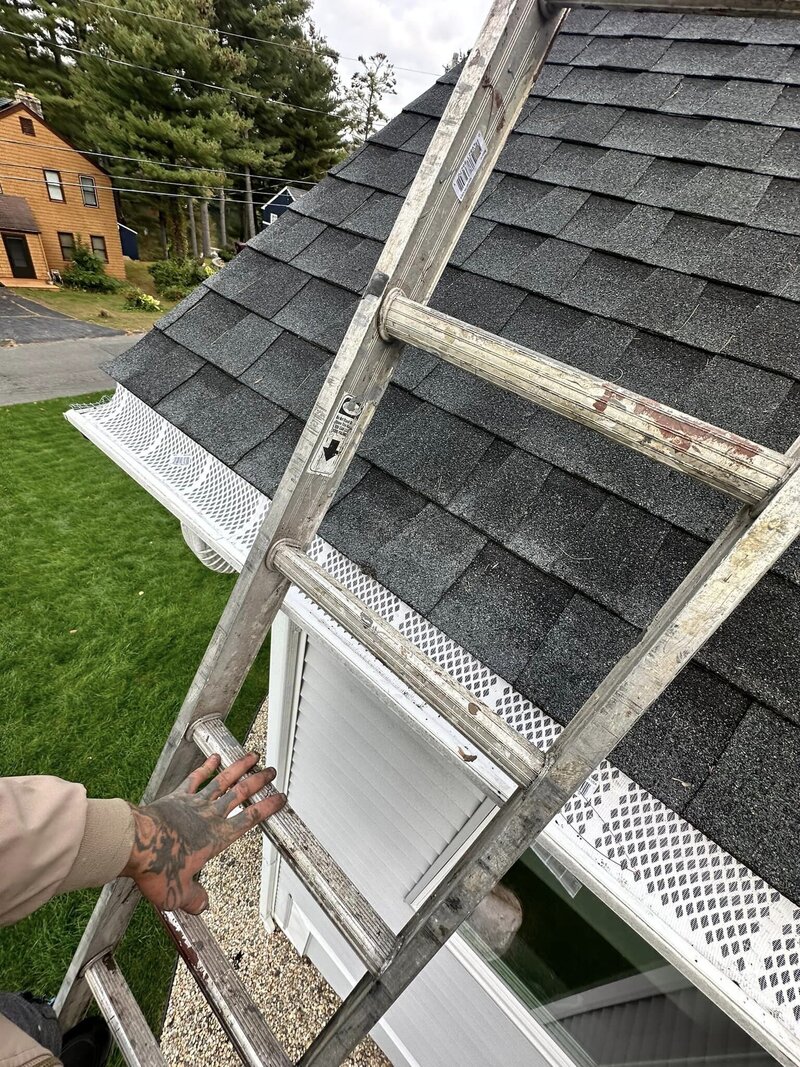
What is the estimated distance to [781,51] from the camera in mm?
1764

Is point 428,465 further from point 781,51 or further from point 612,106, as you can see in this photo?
point 781,51

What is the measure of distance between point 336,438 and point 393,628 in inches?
16.6

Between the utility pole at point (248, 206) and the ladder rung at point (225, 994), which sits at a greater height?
the utility pole at point (248, 206)

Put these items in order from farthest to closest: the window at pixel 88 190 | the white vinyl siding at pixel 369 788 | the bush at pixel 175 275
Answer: the bush at pixel 175 275 → the window at pixel 88 190 → the white vinyl siding at pixel 369 788

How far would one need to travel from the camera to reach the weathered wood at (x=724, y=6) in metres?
0.74

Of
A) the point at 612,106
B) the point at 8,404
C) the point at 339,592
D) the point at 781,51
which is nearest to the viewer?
the point at 339,592

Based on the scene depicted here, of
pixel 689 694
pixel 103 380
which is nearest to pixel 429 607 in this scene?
pixel 689 694

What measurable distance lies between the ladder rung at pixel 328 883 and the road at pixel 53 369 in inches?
425

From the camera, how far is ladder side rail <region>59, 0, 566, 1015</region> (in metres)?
0.91

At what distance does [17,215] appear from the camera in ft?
53.2

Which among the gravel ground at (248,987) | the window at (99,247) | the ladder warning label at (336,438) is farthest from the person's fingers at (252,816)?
the window at (99,247)

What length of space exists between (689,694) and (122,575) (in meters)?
6.29

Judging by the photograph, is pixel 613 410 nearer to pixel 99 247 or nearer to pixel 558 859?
pixel 558 859

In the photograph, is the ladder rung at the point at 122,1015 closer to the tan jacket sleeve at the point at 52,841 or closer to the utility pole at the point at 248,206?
the tan jacket sleeve at the point at 52,841
